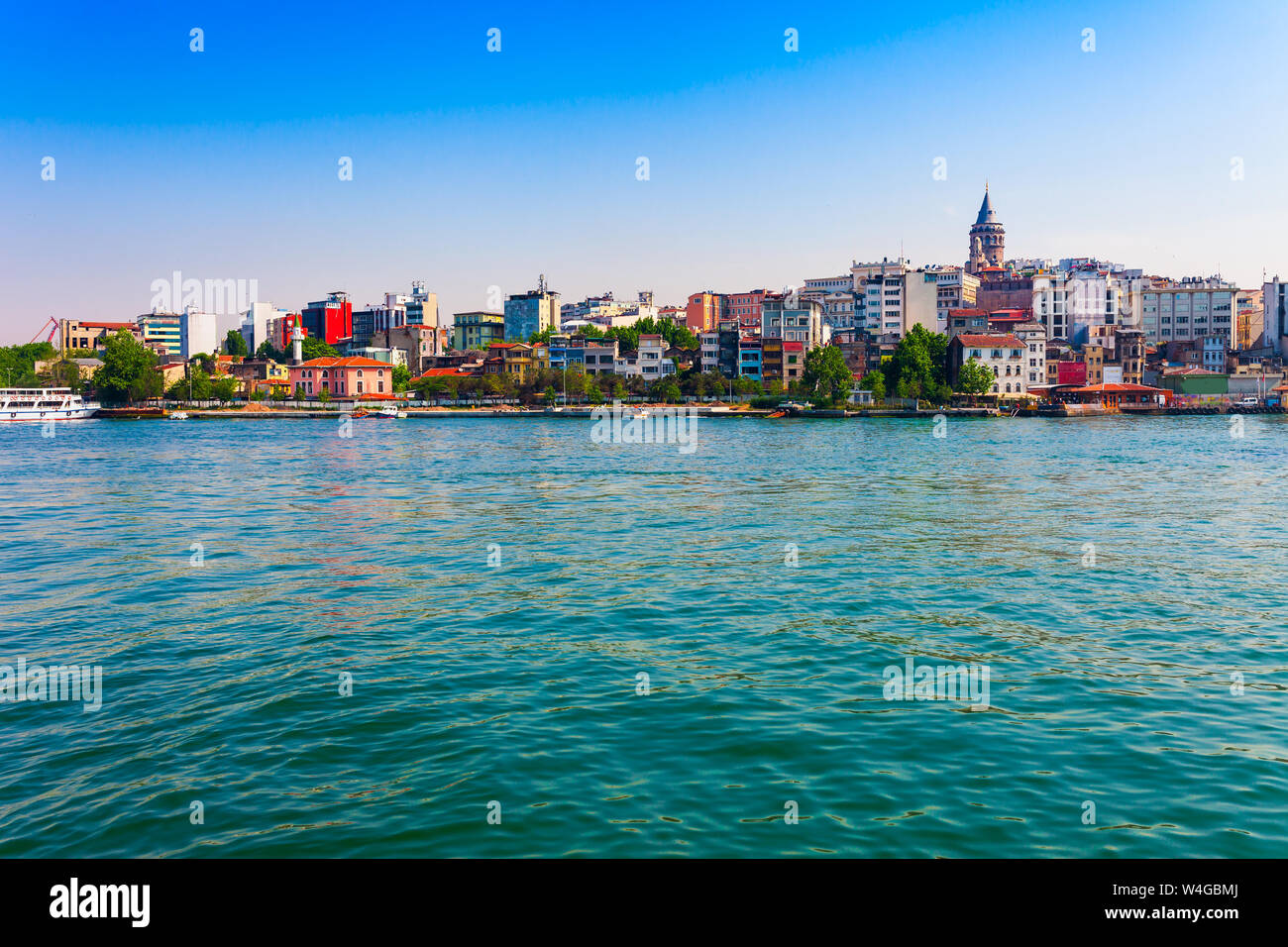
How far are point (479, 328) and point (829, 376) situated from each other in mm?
72458

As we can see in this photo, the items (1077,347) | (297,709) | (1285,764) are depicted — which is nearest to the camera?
(1285,764)

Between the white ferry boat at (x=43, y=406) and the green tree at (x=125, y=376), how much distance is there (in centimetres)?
222

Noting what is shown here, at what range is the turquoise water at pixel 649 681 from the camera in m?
6.33

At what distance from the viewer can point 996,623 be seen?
1159 centimetres

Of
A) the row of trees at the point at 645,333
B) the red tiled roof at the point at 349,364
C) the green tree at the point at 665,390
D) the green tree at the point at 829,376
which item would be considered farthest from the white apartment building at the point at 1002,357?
the red tiled roof at the point at 349,364

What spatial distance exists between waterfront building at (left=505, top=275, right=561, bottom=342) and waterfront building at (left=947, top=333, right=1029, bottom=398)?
69.3m

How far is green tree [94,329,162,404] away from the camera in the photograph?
98562mm

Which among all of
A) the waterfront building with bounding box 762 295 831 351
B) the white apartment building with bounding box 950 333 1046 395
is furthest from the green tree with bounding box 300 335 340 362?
the white apartment building with bounding box 950 333 1046 395

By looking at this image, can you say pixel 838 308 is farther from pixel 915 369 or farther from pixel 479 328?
pixel 479 328

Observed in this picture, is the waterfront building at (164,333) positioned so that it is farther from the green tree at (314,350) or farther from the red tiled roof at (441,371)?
the red tiled roof at (441,371)
